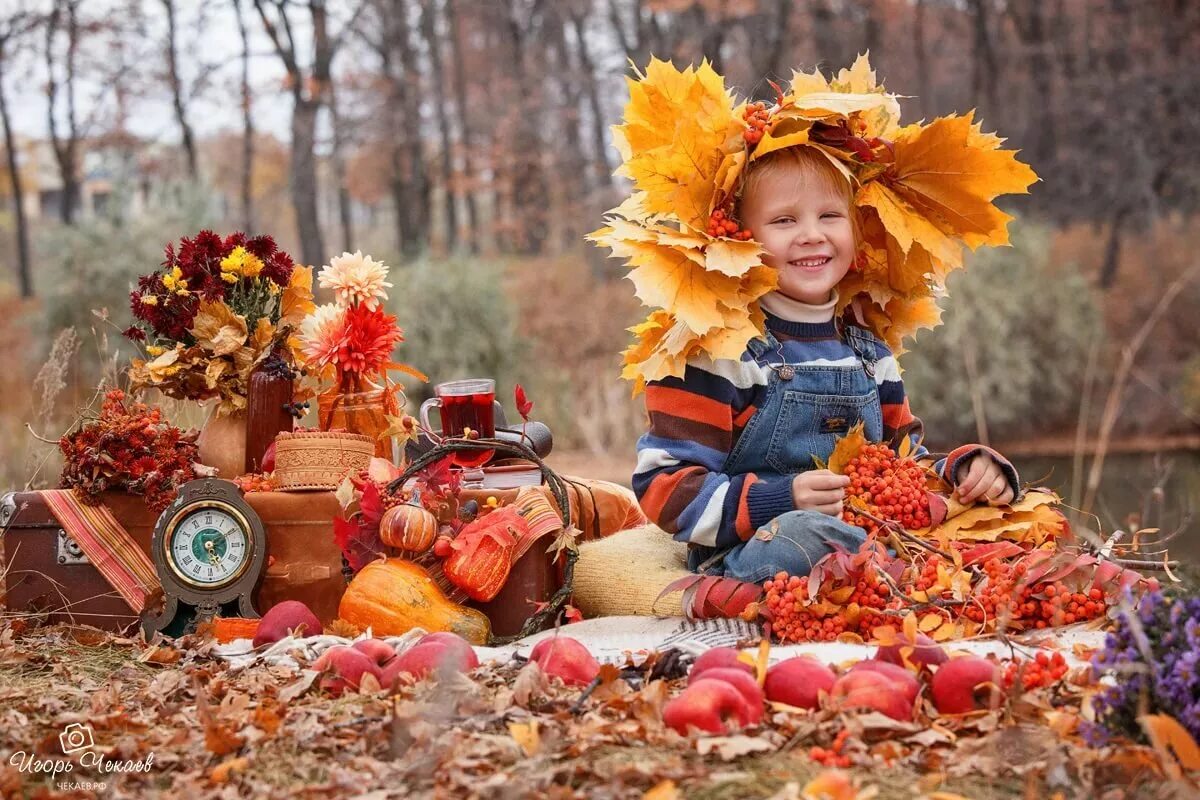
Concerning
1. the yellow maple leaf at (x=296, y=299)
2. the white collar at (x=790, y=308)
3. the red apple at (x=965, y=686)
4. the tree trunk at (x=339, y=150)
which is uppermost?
the tree trunk at (x=339, y=150)

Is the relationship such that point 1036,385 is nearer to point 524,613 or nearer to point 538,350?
point 538,350

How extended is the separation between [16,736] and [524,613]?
143 cm

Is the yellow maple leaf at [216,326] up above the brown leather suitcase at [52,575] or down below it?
above

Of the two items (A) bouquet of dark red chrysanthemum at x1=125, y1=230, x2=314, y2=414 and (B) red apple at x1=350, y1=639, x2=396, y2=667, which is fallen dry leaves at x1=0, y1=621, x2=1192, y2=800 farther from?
(A) bouquet of dark red chrysanthemum at x1=125, y1=230, x2=314, y2=414

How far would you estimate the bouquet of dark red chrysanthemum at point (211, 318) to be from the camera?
12.4ft

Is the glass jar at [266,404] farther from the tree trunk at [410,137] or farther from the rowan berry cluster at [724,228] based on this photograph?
the tree trunk at [410,137]

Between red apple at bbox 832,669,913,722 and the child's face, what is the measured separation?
1.45 meters

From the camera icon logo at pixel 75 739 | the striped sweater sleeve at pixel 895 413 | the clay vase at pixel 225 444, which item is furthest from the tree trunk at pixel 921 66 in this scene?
the camera icon logo at pixel 75 739

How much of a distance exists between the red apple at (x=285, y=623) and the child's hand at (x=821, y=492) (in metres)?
1.39

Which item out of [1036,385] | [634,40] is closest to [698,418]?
[1036,385]

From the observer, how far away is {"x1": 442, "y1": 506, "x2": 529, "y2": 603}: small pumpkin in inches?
132

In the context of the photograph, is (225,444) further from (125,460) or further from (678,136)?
(678,136)

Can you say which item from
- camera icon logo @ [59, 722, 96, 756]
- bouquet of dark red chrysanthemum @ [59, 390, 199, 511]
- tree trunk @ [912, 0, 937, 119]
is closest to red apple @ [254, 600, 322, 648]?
bouquet of dark red chrysanthemum @ [59, 390, 199, 511]

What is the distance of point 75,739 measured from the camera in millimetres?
2393
